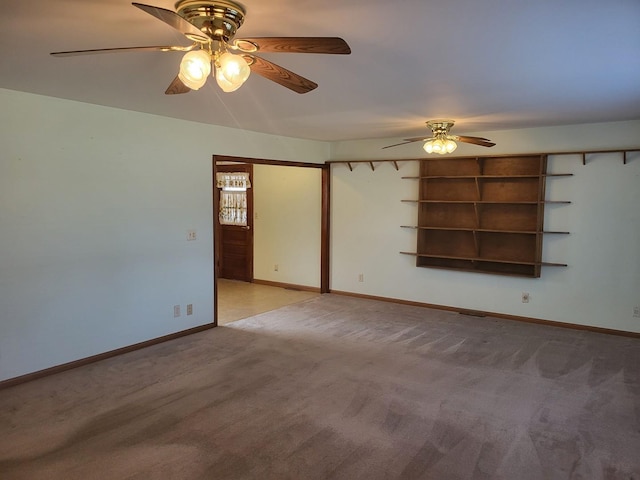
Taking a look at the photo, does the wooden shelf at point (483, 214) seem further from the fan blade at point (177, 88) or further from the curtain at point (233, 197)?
the fan blade at point (177, 88)

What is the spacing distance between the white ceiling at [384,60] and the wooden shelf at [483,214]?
101 centimetres

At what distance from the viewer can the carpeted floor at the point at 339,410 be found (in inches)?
99.7

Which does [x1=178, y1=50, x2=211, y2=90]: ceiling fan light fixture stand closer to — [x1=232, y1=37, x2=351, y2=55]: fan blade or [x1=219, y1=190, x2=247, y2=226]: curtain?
[x1=232, y1=37, x2=351, y2=55]: fan blade

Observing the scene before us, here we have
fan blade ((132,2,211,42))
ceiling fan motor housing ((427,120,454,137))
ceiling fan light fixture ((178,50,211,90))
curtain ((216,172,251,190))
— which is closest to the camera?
fan blade ((132,2,211,42))

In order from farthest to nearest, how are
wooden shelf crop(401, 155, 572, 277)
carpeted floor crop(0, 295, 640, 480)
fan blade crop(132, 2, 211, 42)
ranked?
1. wooden shelf crop(401, 155, 572, 277)
2. carpeted floor crop(0, 295, 640, 480)
3. fan blade crop(132, 2, 211, 42)

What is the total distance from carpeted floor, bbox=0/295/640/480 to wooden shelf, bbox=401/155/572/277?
42.7 inches

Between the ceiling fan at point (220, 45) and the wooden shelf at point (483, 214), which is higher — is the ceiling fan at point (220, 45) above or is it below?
above

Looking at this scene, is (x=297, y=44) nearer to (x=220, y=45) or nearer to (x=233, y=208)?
(x=220, y=45)

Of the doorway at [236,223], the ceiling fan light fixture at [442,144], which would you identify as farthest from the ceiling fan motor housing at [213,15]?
the doorway at [236,223]

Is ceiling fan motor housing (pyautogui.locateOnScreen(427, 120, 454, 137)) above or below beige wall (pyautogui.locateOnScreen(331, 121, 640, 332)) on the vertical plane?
above

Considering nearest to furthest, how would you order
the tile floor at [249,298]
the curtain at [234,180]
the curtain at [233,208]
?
the tile floor at [249,298]
the curtain at [234,180]
the curtain at [233,208]

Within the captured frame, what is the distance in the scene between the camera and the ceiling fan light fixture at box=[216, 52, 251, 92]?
1.91m

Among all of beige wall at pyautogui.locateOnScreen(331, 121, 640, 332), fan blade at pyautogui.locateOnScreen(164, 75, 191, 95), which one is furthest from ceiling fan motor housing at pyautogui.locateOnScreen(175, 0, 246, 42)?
beige wall at pyautogui.locateOnScreen(331, 121, 640, 332)

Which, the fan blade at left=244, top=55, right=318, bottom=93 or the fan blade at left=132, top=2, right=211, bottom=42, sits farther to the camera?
the fan blade at left=244, top=55, right=318, bottom=93
